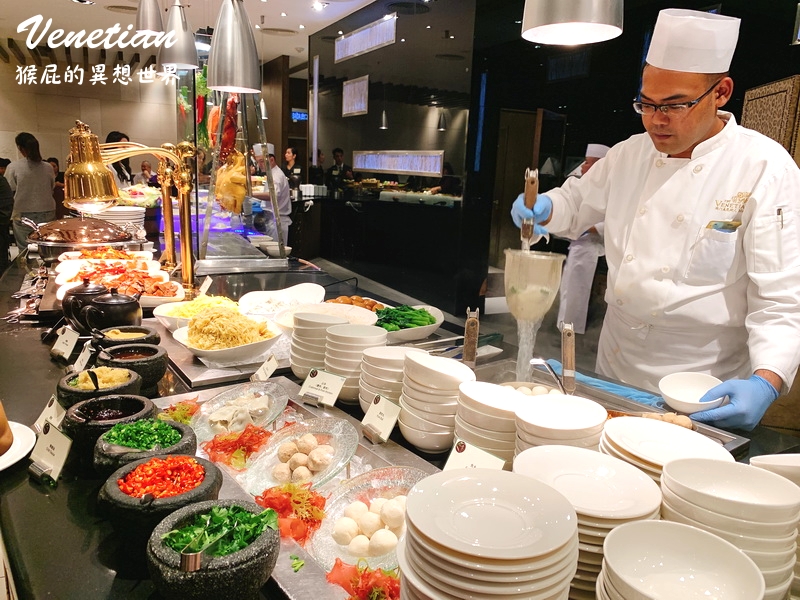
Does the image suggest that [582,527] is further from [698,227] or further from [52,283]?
[52,283]

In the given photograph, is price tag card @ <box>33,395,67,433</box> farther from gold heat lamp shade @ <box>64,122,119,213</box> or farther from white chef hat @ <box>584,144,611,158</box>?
white chef hat @ <box>584,144,611,158</box>

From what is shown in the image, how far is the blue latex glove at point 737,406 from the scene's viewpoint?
5.17 feet

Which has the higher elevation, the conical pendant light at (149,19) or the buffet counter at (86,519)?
the conical pendant light at (149,19)

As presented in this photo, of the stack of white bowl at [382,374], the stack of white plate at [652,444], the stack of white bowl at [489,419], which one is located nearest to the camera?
the stack of white plate at [652,444]

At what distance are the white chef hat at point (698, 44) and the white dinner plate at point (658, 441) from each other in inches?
55.5

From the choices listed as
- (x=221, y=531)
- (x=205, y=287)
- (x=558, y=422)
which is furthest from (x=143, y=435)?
(x=205, y=287)

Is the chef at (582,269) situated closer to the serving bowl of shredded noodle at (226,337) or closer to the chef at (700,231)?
the chef at (700,231)

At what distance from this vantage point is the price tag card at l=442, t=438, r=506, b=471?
1.10m

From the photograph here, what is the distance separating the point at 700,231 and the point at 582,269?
13.6ft

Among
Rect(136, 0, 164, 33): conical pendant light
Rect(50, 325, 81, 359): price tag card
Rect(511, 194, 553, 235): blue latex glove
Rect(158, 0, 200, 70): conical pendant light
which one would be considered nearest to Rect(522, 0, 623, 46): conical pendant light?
Rect(511, 194, 553, 235): blue latex glove

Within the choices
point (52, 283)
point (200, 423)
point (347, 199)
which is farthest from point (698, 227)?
point (347, 199)

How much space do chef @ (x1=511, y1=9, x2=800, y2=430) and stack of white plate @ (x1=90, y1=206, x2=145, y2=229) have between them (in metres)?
3.73

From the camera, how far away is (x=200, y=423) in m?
1.53

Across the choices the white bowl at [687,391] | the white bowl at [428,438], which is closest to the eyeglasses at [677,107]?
the white bowl at [687,391]
